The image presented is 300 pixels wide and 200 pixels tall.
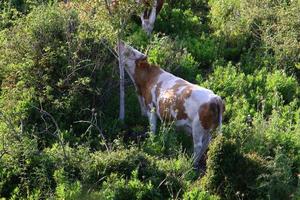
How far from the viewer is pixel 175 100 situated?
27.8 feet

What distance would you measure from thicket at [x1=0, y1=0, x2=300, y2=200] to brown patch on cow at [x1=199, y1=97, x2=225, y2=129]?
0.19 metres

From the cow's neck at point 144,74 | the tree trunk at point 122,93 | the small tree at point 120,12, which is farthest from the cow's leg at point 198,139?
the small tree at point 120,12

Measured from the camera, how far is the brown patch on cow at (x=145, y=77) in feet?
29.7

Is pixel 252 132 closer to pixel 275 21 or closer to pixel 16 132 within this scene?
pixel 16 132

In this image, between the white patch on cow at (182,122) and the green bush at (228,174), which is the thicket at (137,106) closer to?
the green bush at (228,174)

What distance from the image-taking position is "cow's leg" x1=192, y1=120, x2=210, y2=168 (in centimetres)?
811

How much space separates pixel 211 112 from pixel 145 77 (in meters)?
1.64

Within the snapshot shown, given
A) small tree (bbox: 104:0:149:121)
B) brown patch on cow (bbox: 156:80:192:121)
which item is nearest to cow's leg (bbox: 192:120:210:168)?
brown patch on cow (bbox: 156:80:192:121)

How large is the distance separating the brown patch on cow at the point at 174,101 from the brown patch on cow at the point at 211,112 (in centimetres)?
36

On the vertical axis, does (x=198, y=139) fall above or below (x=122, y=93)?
below

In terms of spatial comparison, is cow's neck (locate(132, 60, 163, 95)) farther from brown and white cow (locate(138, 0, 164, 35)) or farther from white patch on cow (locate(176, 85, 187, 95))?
brown and white cow (locate(138, 0, 164, 35))

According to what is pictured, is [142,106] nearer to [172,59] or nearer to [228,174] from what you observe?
[172,59]

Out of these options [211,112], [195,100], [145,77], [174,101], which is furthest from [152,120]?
[211,112]

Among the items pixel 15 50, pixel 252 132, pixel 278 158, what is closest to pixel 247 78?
pixel 252 132
